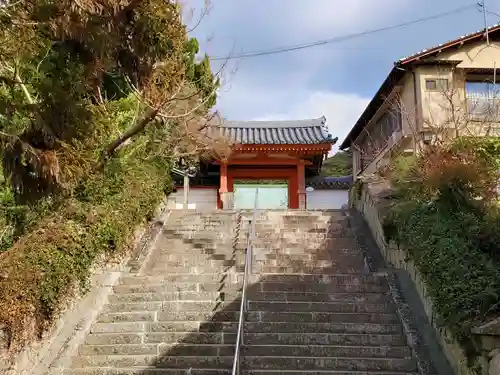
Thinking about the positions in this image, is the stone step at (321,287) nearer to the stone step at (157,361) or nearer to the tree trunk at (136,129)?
the stone step at (157,361)

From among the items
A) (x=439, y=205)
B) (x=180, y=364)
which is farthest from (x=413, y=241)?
(x=180, y=364)

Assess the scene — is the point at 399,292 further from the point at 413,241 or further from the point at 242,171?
the point at 242,171

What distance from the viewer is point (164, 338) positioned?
6949mm

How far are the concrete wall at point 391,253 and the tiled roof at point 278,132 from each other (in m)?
5.72

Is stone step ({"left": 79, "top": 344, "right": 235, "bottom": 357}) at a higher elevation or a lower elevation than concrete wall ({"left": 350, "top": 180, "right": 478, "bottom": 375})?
lower

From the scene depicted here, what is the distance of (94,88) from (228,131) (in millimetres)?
12870

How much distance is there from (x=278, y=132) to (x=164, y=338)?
44.9 ft

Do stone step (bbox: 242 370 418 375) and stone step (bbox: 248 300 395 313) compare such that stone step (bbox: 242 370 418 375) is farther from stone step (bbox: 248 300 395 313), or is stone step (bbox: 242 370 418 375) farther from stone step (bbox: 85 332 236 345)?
stone step (bbox: 248 300 395 313)

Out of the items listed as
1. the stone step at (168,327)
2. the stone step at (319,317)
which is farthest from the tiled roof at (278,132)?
the stone step at (168,327)

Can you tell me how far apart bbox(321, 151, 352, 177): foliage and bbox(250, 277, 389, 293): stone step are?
19460 mm

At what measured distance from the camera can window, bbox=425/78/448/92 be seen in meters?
14.4

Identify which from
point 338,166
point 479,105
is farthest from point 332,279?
point 338,166

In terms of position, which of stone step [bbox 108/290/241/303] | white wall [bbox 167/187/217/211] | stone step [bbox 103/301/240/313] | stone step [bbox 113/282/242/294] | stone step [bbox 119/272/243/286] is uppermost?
white wall [bbox 167/187/217/211]

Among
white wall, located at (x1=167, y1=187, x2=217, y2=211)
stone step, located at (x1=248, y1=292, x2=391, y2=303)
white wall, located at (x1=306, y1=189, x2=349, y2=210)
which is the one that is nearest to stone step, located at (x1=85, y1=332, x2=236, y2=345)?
stone step, located at (x1=248, y1=292, x2=391, y2=303)
